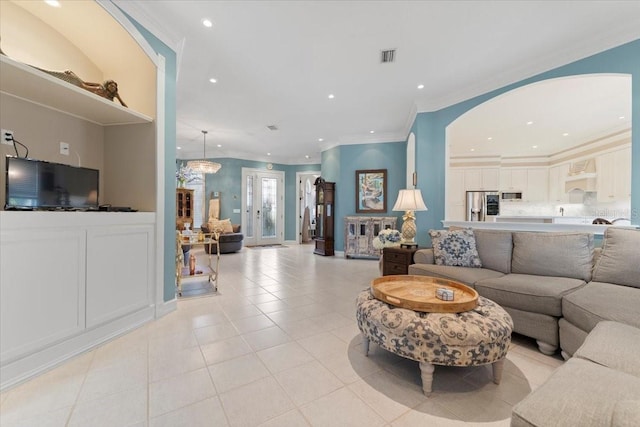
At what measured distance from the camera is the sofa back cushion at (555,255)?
243 cm

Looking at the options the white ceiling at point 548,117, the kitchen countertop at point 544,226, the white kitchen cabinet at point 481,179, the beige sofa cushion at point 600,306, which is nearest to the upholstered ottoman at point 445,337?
the beige sofa cushion at point 600,306

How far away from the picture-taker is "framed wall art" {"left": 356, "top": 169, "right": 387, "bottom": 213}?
637 cm

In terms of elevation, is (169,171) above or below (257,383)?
above

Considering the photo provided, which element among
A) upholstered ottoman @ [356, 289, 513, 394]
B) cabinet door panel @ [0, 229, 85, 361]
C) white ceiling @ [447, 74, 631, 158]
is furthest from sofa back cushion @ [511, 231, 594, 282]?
cabinet door panel @ [0, 229, 85, 361]

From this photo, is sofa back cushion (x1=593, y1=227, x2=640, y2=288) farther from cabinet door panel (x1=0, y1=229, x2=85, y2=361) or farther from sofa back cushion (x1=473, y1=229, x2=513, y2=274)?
cabinet door panel (x1=0, y1=229, x2=85, y2=361)

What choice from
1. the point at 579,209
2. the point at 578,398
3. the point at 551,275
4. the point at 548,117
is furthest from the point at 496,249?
the point at 579,209

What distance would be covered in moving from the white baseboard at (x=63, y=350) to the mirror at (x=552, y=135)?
431 cm

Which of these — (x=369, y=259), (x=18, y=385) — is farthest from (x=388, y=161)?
(x=18, y=385)

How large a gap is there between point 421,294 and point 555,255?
1657 mm

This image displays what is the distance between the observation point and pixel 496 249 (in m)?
2.88

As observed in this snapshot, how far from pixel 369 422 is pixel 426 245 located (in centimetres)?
330

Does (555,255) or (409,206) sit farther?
(409,206)

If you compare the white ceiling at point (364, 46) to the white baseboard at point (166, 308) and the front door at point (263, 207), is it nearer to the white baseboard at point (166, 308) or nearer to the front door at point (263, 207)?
the white baseboard at point (166, 308)

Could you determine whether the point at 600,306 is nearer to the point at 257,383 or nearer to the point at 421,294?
the point at 421,294
